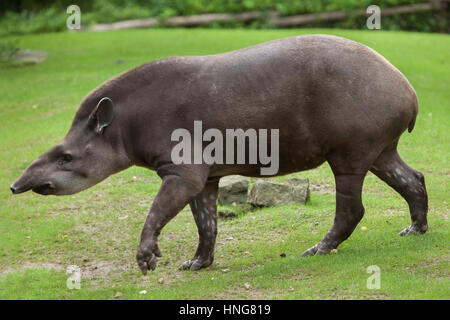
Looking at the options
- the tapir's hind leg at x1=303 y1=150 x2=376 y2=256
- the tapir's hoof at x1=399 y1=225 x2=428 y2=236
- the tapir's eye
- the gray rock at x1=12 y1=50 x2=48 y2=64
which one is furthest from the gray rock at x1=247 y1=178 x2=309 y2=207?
the gray rock at x1=12 y1=50 x2=48 y2=64

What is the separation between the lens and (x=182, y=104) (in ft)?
22.0

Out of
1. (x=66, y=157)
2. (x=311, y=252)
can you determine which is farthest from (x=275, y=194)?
(x=66, y=157)

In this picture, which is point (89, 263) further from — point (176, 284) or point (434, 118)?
point (434, 118)

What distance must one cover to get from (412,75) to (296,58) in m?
9.42

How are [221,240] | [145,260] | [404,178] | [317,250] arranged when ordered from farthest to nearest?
[221,240] → [404,178] → [317,250] → [145,260]

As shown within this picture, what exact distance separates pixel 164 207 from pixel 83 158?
1.04 metres

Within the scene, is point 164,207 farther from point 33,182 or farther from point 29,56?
point 29,56

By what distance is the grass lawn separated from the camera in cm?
650

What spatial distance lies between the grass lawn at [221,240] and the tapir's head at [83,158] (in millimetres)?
1080

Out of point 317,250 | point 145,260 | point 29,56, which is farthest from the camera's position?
point 29,56

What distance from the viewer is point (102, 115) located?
22.2ft

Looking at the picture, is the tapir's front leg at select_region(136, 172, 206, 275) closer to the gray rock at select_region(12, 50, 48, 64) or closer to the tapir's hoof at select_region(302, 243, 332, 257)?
the tapir's hoof at select_region(302, 243, 332, 257)

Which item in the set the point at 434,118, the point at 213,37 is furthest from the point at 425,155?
the point at 213,37

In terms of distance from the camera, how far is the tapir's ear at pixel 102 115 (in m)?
6.74
